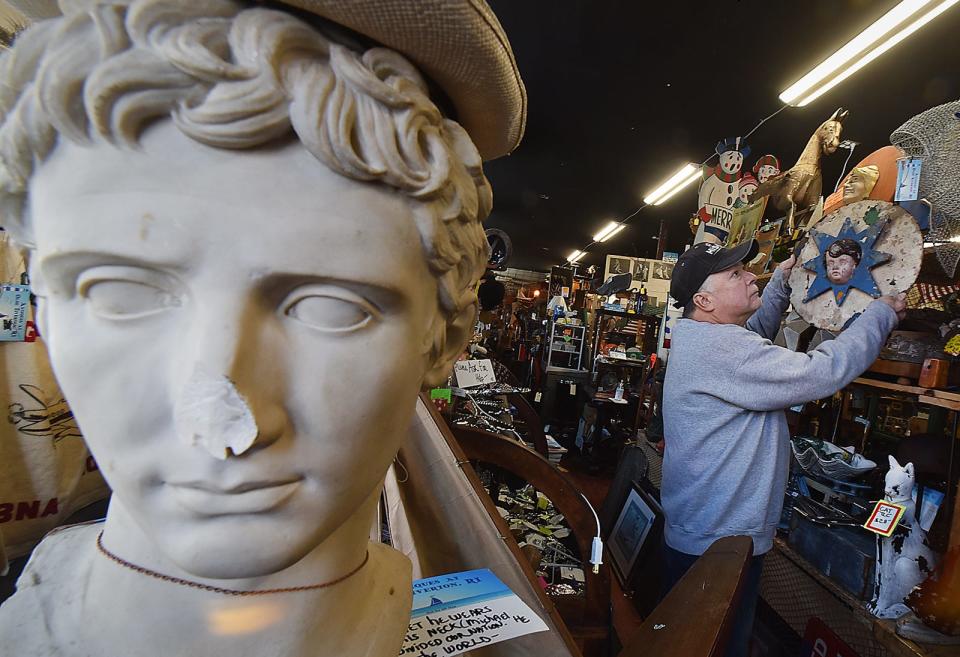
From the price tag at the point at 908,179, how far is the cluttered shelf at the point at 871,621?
142 centimetres

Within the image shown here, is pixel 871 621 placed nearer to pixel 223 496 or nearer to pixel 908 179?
pixel 908 179

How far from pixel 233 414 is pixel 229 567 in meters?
0.16

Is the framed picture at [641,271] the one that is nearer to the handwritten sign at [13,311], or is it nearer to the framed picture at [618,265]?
the framed picture at [618,265]

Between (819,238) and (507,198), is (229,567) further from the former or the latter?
(507,198)

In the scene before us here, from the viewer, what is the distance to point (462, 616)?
80 cm

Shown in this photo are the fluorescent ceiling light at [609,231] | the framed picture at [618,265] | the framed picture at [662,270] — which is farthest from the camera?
the fluorescent ceiling light at [609,231]

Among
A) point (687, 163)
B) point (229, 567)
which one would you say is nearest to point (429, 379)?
point (229, 567)

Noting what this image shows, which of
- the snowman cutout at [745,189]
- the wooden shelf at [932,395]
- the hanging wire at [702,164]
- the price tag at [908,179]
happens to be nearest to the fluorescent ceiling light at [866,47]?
the hanging wire at [702,164]

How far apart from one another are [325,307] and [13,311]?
46.6 inches

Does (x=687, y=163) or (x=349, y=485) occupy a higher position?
(x=687, y=163)

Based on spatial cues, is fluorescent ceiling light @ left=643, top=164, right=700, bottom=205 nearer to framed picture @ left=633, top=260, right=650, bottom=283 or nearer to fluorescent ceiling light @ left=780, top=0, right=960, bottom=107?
framed picture @ left=633, top=260, right=650, bottom=283

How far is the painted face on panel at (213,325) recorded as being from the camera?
44cm

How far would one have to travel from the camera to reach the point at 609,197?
23.8 feet

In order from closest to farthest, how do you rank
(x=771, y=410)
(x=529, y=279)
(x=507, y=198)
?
(x=771, y=410), (x=507, y=198), (x=529, y=279)
